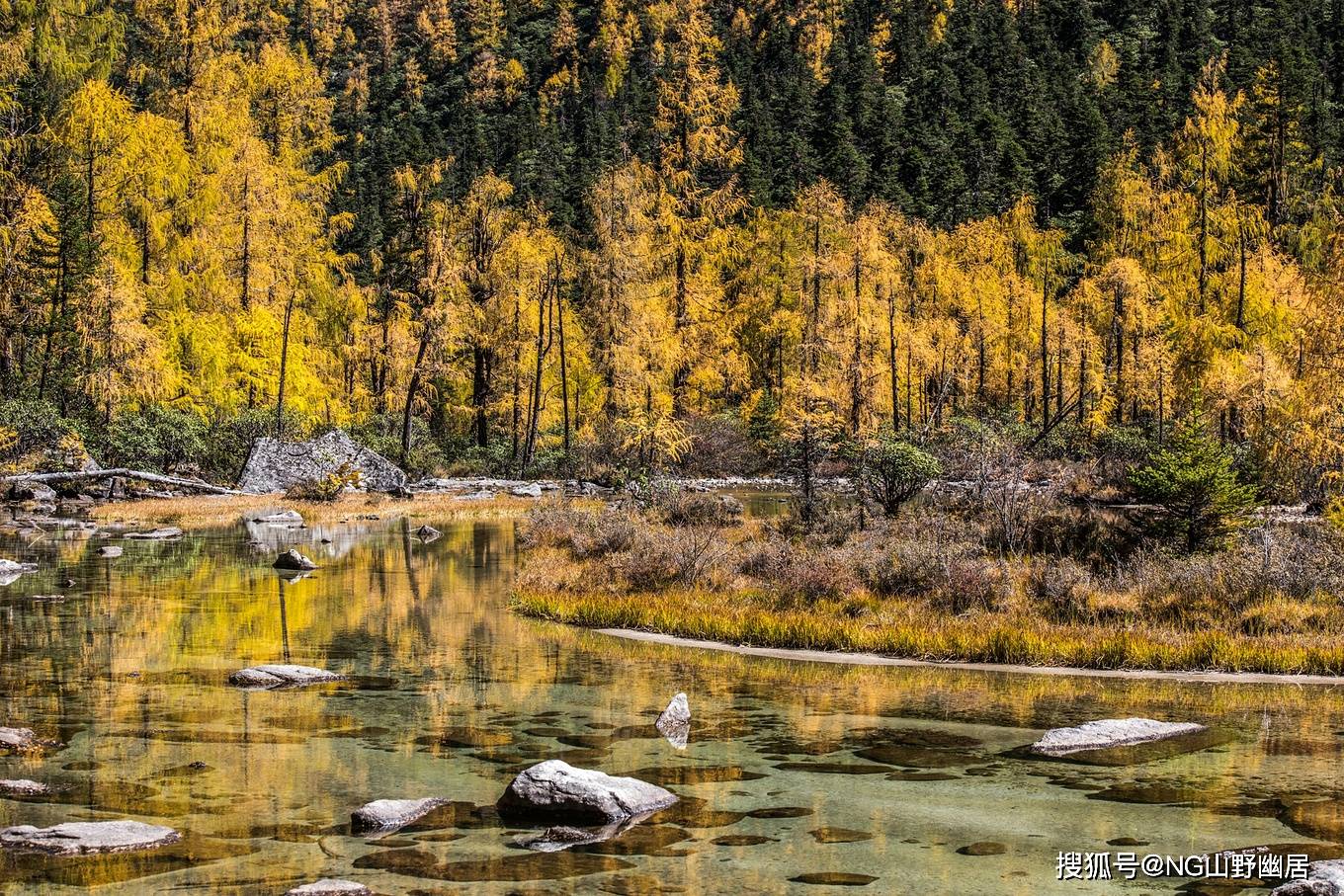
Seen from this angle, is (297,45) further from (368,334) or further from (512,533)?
(512,533)

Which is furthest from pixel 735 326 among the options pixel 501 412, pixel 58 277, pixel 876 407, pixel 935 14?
pixel 935 14

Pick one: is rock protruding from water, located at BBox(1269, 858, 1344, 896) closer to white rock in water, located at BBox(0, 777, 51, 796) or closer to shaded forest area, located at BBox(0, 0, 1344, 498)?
white rock in water, located at BBox(0, 777, 51, 796)

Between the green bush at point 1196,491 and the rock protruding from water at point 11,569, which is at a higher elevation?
the green bush at point 1196,491

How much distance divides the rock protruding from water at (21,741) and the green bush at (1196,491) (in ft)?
57.4

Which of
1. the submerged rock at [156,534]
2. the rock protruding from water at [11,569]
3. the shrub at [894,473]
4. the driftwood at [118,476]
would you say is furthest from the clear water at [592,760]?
the driftwood at [118,476]

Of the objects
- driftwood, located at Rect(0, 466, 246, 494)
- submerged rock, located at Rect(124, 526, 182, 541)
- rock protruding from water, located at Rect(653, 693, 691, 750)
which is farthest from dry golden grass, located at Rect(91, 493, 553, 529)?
rock protruding from water, located at Rect(653, 693, 691, 750)

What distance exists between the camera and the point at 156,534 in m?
31.9

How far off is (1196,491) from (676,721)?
42.4ft

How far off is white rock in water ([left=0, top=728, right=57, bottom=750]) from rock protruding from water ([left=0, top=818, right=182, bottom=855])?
270 centimetres

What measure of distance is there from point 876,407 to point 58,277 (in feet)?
104

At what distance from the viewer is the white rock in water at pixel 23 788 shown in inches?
403

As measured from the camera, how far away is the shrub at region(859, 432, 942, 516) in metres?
27.5

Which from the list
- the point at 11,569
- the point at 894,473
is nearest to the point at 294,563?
the point at 11,569

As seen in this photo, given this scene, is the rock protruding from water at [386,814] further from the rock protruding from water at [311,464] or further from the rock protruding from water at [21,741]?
the rock protruding from water at [311,464]
